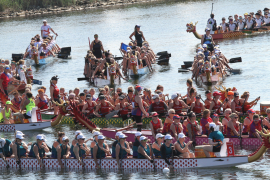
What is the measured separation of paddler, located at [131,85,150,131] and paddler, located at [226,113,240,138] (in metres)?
3.37

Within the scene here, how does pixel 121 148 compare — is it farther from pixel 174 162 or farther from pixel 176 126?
pixel 176 126

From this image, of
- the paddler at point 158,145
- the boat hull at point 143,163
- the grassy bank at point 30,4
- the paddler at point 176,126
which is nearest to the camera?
the boat hull at point 143,163

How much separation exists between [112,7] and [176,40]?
29681 mm

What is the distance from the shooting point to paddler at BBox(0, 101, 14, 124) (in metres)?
20.8

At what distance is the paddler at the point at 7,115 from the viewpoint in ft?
68.4

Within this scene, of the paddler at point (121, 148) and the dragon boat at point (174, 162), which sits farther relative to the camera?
the paddler at point (121, 148)

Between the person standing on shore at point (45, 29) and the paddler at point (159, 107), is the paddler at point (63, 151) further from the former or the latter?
the person standing on shore at point (45, 29)

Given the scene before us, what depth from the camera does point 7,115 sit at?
21.0 metres

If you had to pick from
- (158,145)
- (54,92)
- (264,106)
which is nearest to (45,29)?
(54,92)

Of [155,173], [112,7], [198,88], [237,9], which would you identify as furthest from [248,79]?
[112,7]

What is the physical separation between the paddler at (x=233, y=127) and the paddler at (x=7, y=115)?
907cm

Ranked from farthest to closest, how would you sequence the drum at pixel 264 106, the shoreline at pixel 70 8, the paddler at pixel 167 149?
the shoreline at pixel 70 8, the drum at pixel 264 106, the paddler at pixel 167 149

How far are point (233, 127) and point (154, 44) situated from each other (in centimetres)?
2602

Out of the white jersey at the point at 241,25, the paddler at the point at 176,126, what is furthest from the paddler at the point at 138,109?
the white jersey at the point at 241,25
